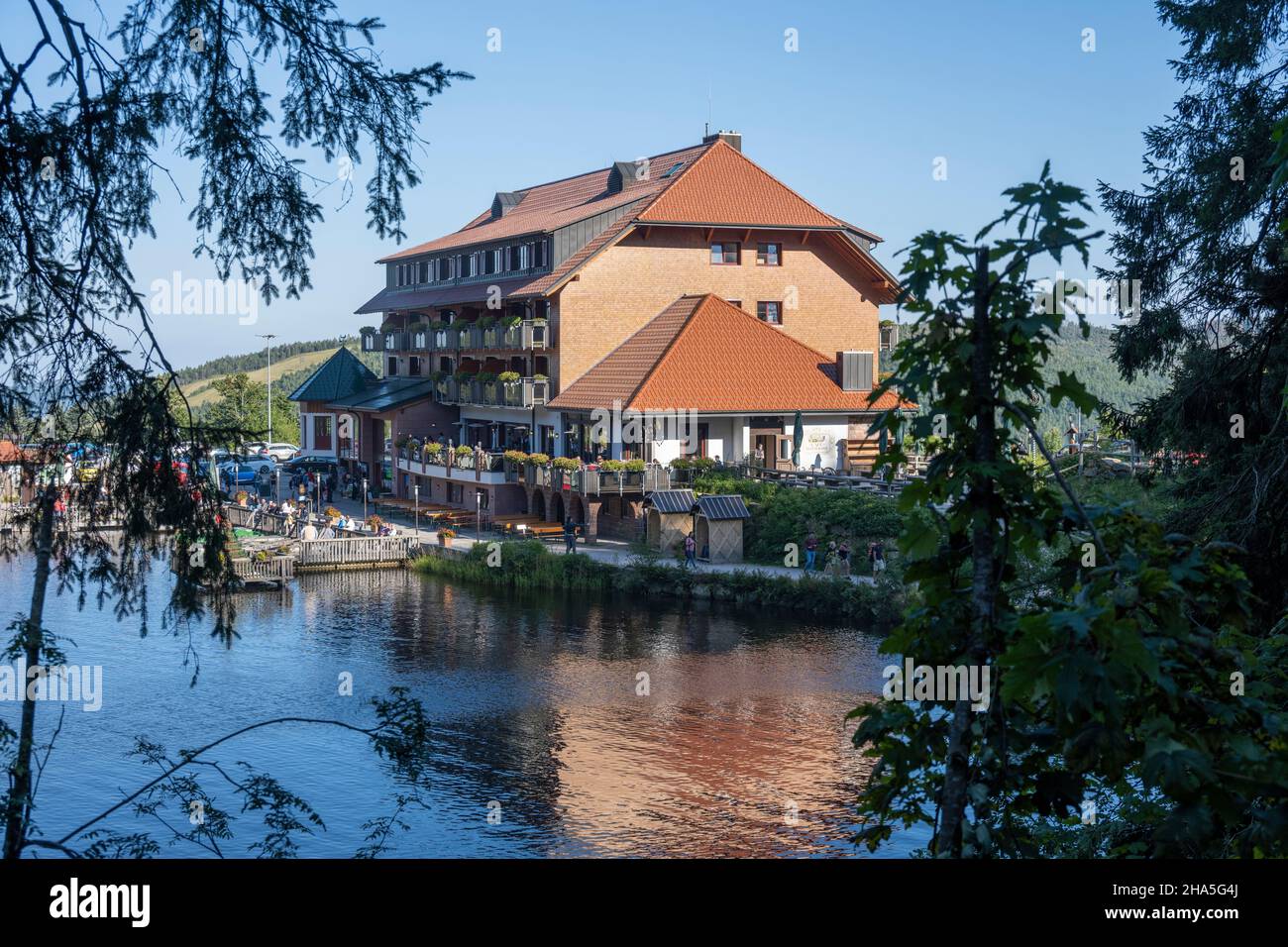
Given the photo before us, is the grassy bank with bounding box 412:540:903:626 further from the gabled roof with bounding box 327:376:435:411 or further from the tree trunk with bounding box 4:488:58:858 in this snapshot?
the tree trunk with bounding box 4:488:58:858

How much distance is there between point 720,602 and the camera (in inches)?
1690

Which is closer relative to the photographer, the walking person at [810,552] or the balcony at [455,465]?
the walking person at [810,552]

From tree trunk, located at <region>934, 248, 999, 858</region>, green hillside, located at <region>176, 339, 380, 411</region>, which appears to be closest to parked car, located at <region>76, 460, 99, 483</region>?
tree trunk, located at <region>934, 248, 999, 858</region>

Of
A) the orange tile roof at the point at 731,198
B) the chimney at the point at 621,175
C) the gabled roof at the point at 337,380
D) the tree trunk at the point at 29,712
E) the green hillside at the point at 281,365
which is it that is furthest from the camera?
the green hillside at the point at 281,365

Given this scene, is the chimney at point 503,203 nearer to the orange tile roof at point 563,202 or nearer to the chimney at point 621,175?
the orange tile roof at point 563,202

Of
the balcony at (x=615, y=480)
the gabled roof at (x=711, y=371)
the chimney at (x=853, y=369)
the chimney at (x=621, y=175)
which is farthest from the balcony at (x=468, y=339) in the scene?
the chimney at (x=853, y=369)

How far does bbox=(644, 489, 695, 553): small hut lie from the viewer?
47219mm

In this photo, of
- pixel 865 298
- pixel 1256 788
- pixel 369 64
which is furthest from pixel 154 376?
pixel 865 298

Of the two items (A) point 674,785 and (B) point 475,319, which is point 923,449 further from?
(B) point 475,319

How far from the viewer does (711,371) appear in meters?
52.0

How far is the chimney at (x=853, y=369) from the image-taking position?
54531mm

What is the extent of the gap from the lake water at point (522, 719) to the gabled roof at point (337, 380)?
2884 centimetres

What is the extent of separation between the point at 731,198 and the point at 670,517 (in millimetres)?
17859

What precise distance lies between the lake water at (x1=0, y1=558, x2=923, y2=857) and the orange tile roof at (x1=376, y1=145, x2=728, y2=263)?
72.6 feet
